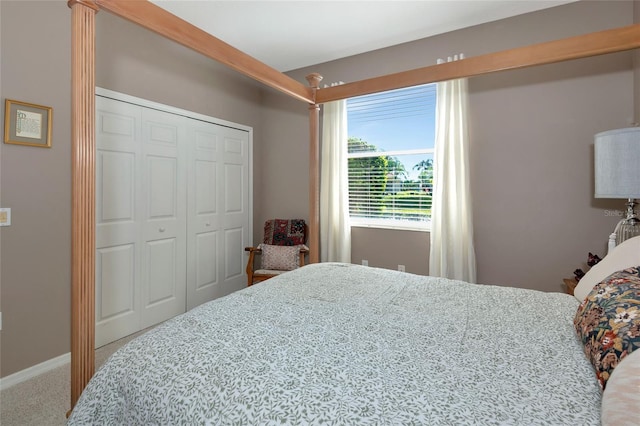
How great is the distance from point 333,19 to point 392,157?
140 centimetres

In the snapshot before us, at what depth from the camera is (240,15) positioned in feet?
8.71

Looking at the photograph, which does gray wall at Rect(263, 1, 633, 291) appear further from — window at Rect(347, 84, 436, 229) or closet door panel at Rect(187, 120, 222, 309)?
closet door panel at Rect(187, 120, 222, 309)

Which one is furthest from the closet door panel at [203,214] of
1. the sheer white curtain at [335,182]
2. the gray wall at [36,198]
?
the sheer white curtain at [335,182]

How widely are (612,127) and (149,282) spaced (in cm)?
398

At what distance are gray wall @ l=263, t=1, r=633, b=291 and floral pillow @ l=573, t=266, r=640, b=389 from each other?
5.46ft

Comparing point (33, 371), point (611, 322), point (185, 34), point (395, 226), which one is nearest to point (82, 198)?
point (185, 34)

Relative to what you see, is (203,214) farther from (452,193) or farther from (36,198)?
(452,193)

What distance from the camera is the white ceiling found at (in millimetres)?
2492

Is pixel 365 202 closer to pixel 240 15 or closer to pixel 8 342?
pixel 240 15

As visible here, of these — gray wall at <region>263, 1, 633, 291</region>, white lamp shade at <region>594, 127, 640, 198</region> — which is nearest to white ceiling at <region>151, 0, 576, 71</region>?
gray wall at <region>263, 1, 633, 291</region>

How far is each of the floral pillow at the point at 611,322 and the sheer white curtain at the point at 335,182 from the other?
2385mm

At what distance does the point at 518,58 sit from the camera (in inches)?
76.0

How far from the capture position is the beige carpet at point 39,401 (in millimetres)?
1695

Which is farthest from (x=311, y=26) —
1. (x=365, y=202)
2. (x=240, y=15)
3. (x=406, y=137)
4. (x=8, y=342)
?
(x=8, y=342)
